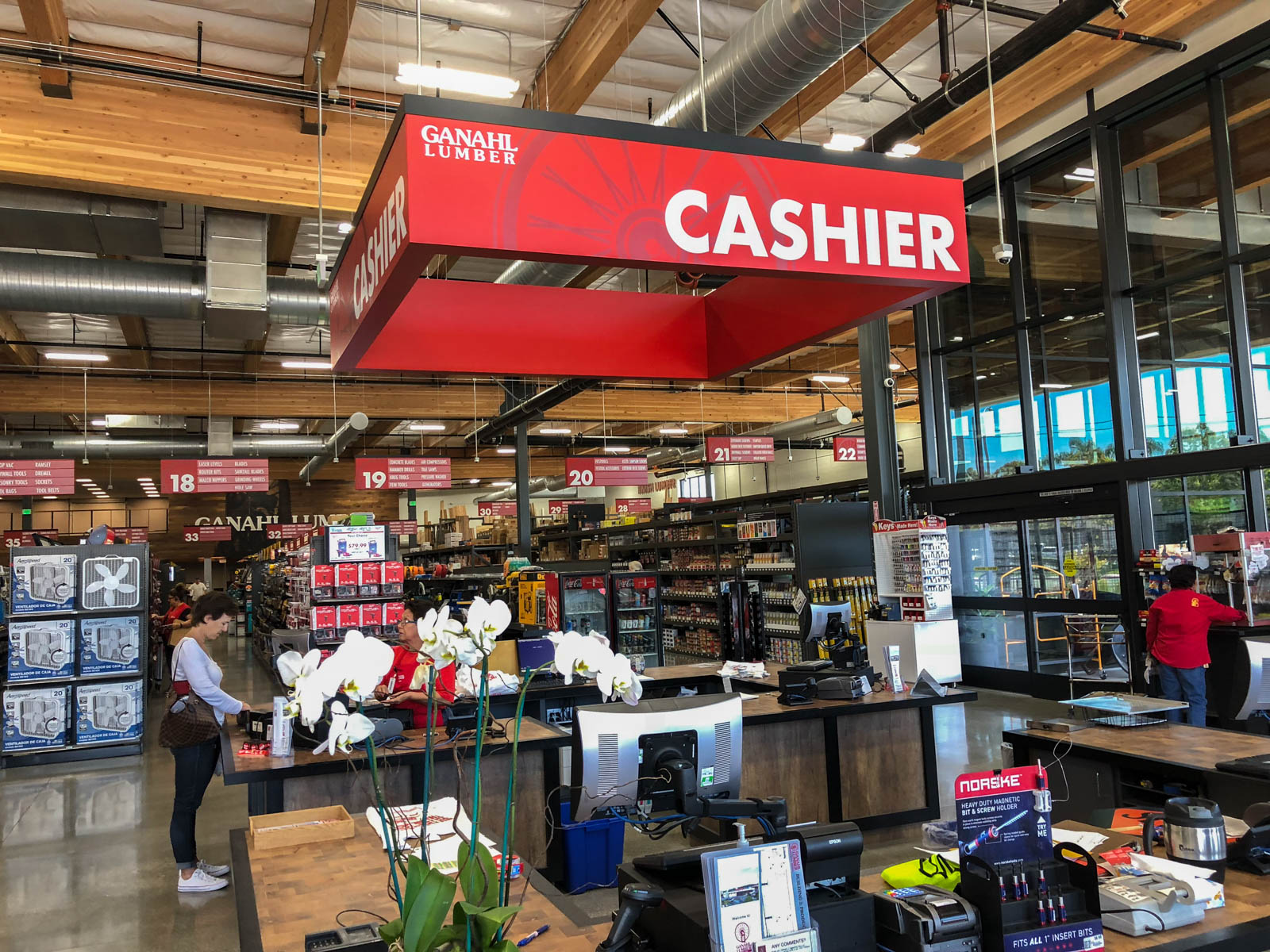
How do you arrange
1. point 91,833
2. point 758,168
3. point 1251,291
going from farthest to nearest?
point 1251,291, point 91,833, point 758,168

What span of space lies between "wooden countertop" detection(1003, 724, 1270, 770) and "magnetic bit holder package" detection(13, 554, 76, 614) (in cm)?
859

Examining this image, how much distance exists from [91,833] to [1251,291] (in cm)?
959

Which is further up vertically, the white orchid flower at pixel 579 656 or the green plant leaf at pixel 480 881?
the white orchid flower at pixel 579 656

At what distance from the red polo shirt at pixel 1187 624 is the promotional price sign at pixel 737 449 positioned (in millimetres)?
9013

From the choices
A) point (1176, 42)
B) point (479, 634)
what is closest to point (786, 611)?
point (1176, 42)

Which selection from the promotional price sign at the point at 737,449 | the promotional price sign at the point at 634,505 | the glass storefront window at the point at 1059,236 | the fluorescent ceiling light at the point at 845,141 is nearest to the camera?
the fluorescent ceiling light at the point at 845,141

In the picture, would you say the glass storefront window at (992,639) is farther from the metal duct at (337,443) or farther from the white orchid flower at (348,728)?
the white orchid flower at (348,728)

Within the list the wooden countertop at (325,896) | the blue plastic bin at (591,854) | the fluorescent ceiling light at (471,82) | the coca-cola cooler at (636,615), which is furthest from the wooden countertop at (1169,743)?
the coca-cola cooler at (636,615)

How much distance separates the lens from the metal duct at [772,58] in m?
4.78

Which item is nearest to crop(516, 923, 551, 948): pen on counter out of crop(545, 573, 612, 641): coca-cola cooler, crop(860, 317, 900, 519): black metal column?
crop(545, 573, 612, 641): coca-cola cooler

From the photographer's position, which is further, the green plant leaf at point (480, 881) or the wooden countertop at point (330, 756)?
the wooden countertop at point (330, 756)

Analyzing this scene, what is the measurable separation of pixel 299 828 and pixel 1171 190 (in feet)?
28.5

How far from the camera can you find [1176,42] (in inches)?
294

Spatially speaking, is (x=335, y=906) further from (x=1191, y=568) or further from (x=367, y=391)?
(x=367, y=391)
